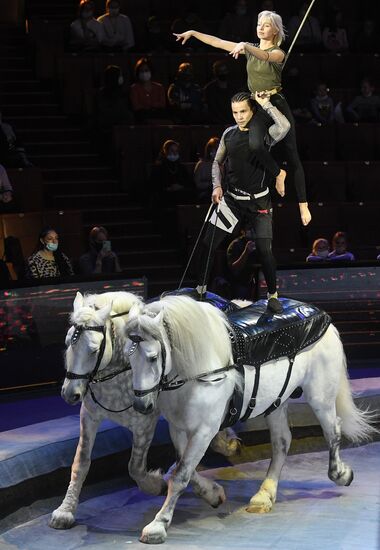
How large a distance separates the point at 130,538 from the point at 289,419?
2.15 metres

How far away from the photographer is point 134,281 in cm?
924

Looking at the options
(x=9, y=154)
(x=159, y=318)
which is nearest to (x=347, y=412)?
(x=159, y=318)

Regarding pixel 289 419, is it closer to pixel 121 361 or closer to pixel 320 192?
pixel 121 361

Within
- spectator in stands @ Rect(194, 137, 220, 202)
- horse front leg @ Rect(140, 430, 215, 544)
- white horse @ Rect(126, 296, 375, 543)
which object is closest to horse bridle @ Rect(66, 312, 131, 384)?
white horse @ Rect(126, 296, 375, 543)

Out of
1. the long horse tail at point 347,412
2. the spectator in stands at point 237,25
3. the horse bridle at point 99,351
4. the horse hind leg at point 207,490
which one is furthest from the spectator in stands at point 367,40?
→ the horse bridle at point 99,351

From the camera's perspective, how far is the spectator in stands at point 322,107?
48.2 feet

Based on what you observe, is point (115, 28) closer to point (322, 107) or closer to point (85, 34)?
point (85, 34)

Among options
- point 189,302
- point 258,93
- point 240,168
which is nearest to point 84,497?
point 189,302

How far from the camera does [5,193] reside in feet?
38.2

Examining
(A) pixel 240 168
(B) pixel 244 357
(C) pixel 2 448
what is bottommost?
(C) pixel 2 448

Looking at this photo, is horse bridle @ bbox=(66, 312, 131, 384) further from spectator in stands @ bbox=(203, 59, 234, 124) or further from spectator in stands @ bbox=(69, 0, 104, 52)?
spectator in stands @ bbox=(69, 0, 104, 52)

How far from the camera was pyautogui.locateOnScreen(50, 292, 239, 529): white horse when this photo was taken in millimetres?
6152

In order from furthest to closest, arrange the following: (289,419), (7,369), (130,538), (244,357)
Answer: (7,369), (289,419), (244,357), (130,538)

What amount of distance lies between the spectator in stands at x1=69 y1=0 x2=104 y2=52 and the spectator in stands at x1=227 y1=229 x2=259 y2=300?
495 centimetres
